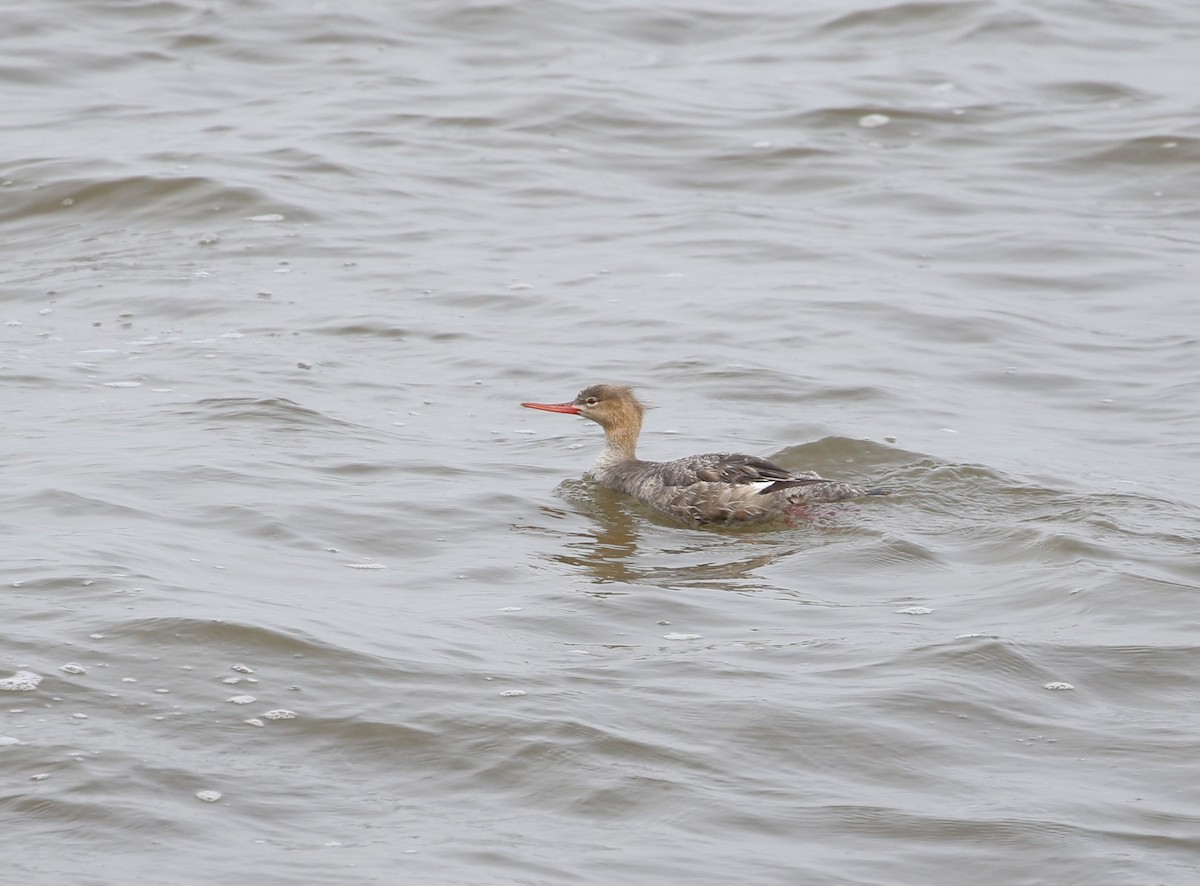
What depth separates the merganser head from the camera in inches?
384

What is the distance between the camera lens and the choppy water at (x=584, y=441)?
564 centimetres

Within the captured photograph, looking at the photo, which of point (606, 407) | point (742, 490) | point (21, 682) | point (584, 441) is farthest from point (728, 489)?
point (21, 682)

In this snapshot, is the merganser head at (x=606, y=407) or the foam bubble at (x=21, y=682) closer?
the foam bubble at (x=21, y=682)

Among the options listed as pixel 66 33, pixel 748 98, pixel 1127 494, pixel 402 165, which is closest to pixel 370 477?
pixel 1127 494

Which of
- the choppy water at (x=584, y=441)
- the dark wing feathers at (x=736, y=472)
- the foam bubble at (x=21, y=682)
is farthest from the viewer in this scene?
the dark wing feathers at (x=736, y=472)

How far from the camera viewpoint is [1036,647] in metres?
6.97

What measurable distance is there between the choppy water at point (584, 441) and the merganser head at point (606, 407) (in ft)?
1.13

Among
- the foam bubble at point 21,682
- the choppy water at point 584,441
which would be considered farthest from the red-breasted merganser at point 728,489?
the foam bubble at point 21,682

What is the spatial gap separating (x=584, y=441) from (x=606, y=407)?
888 millimetres

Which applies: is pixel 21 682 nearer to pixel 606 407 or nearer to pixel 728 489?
pixel 728 489

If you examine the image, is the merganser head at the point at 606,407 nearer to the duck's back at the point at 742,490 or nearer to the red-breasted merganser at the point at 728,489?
the red-breasted merganser at the point at 728,489

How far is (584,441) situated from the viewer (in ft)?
34.9

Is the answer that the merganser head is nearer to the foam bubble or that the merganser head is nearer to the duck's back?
the duck's back

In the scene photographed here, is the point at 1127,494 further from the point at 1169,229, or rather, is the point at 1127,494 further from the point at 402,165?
the point at 402,165
